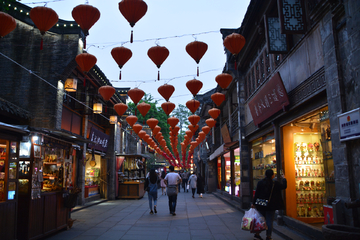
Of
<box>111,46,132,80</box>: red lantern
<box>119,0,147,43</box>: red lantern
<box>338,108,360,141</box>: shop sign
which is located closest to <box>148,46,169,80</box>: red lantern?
<box>111,46,132,80</box>: red lantern

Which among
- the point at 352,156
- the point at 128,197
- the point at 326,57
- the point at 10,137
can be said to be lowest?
the point at 128,197

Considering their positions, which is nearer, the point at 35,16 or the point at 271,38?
the point at 35,16

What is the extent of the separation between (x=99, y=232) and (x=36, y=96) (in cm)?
660

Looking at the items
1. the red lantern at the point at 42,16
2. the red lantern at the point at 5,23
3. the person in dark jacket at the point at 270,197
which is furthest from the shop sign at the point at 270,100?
the red lantern at the point at 5,23

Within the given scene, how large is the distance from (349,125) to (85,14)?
6.39 m

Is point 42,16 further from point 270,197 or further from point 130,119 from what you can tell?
point 130,119

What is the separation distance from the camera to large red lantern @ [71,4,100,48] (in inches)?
275

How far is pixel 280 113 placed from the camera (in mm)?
8094

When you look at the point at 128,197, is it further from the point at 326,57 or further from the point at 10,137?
the point at 326,57

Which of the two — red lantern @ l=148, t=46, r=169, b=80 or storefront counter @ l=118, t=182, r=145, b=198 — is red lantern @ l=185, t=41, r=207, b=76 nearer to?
red lantern @ l=148, t=46, r=169, b=80

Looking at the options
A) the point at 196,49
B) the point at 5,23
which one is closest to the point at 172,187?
the point at 196,49

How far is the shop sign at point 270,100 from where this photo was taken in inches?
298

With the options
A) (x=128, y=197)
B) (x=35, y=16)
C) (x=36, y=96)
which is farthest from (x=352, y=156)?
(x=128, y=197)

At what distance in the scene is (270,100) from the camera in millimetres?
8484
